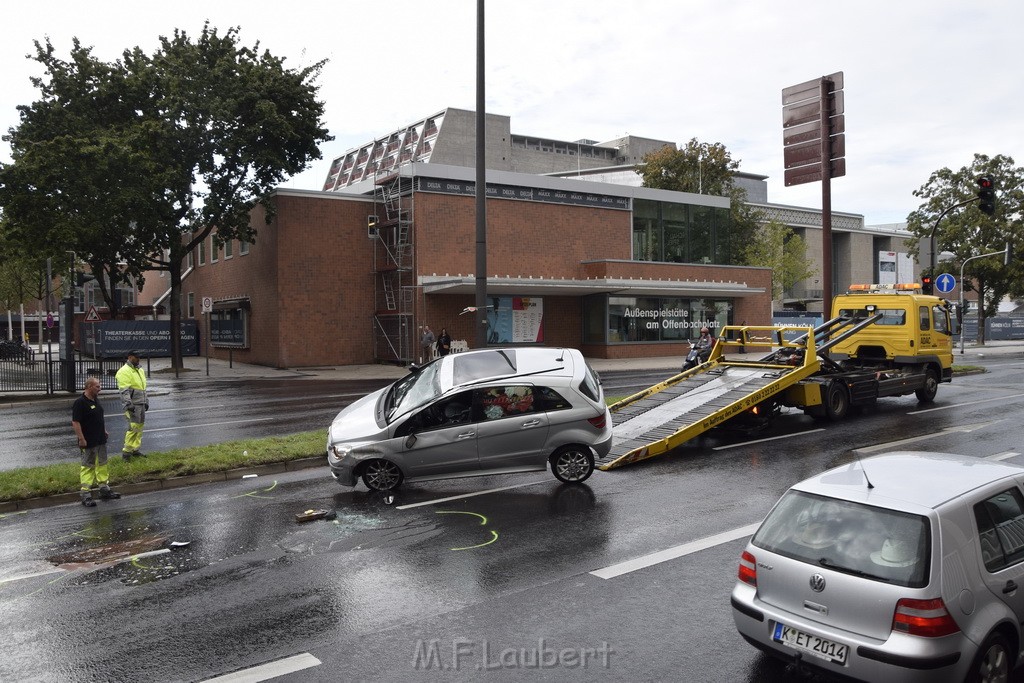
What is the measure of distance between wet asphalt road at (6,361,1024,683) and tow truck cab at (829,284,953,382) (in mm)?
8102

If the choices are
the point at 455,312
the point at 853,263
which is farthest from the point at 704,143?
the point at 853,263

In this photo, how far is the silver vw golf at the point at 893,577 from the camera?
166 inches

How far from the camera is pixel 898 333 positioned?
1800 cm

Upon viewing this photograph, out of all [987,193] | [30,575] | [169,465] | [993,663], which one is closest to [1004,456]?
[993,663]

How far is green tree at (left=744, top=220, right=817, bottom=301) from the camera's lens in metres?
56.7

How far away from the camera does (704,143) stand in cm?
5209

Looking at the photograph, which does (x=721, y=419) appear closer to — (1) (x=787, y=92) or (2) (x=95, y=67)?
(1) (x=787, y=92)

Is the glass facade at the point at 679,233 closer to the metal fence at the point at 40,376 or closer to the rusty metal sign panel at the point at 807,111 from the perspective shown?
the rusty metal sign panel at the point at 807,111

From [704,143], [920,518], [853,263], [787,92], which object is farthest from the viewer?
[853,263]

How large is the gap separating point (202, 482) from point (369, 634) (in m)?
6.38

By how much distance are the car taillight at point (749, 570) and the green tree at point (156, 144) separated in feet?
90.2

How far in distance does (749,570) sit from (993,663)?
1406 mm

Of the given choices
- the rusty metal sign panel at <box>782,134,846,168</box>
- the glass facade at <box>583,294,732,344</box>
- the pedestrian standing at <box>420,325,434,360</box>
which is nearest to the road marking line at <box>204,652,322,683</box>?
the rusty metal sign panel at <box>782,134,846,168</box>

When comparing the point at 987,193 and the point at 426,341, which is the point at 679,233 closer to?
the point at 426,341
